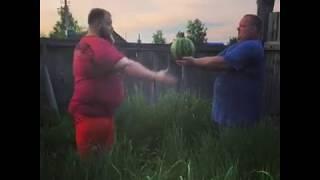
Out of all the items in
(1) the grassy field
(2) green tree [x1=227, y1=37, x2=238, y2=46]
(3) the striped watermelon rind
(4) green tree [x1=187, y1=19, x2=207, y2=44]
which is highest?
(4) green tree [x1=187, y1=19, x2=207, y2=44]

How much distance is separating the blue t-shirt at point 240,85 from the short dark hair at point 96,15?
71 cm

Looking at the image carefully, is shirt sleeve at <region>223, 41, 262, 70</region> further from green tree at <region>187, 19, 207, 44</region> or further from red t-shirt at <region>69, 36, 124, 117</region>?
red t-shirt at <region>69, 36, 124, 117</region>

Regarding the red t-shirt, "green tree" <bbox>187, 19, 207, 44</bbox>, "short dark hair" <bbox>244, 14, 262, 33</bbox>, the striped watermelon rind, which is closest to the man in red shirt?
the red t-shirt

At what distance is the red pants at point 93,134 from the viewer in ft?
13.2

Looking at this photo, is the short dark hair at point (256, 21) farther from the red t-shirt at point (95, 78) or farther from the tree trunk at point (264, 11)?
the red t-shirt at point (95, 78)

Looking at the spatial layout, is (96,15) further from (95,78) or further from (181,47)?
(181,47)

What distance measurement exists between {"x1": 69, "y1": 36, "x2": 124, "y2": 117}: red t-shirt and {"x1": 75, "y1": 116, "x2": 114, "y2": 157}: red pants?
4 centimetres

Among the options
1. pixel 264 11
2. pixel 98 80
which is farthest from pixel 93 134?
pixel 264 11

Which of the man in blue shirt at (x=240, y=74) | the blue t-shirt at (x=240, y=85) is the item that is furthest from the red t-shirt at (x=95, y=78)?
the blue t-shirt at (x=240, y=85)

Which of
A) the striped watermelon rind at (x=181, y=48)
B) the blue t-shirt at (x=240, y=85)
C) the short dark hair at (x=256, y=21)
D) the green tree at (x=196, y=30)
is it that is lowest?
the blue t-shirt at (x=240, y=85)

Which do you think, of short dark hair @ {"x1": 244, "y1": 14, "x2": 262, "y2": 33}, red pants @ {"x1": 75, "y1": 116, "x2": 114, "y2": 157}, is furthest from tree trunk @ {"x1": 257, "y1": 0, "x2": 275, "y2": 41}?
red pants @ {"x1": 75, "y1": 116, "x2": 114, "y2": 157}

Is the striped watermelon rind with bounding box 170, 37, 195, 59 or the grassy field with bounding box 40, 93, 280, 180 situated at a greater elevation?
the striped watermelon rind with bounding box 170, 37, 195, 59

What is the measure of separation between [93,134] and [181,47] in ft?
2.32

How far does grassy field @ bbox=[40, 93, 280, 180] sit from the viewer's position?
13.0 ft
